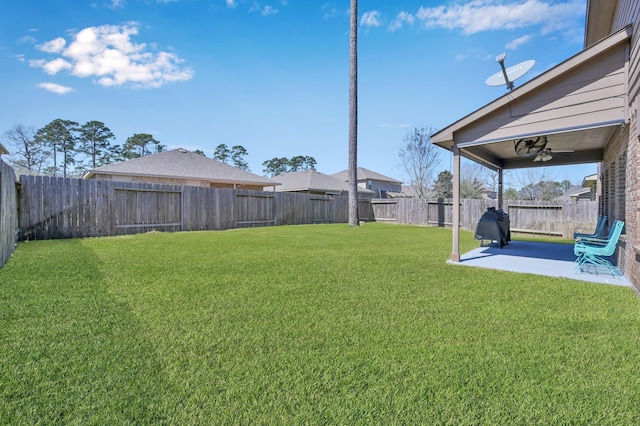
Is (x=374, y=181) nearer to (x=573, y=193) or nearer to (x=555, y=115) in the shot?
(x=573, y=193)

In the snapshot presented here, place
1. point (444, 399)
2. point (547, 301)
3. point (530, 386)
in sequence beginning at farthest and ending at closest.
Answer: point (547, 301) → point (530, 386) → point (444, 399)

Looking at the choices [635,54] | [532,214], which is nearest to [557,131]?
[635,54]

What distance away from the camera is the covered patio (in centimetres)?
451

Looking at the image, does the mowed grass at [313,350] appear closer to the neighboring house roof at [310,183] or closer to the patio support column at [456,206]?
the patio support column at [456,206]

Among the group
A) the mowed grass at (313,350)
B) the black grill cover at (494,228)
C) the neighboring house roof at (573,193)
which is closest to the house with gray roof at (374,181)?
the neighboring house roof at (573,193)

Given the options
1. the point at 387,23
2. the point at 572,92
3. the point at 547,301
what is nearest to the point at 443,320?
the point at 547,301

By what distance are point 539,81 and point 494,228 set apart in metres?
4.01

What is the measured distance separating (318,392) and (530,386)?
1310 millimetres

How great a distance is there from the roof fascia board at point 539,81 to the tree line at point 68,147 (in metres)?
35.2

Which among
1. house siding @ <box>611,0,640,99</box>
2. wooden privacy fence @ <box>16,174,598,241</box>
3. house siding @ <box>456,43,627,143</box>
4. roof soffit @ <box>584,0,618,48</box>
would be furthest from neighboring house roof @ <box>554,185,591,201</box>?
house siding @ <box>611,0,640,99</box>

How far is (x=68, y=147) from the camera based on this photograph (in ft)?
105

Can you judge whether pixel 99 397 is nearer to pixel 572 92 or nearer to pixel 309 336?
pixel 309 336

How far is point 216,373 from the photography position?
214 cm

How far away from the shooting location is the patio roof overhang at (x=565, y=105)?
448cm
